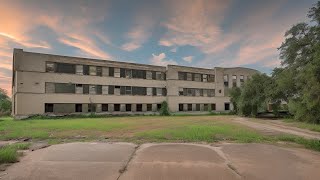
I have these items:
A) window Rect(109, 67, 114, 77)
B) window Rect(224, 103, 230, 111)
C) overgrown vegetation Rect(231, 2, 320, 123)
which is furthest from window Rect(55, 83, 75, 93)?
window Rect(224, 103, 230, 111)

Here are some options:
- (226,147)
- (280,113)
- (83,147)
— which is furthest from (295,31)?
(83,147)

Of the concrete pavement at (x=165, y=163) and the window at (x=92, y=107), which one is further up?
the window at (x=92, y=107)

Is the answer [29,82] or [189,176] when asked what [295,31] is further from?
[29,82]

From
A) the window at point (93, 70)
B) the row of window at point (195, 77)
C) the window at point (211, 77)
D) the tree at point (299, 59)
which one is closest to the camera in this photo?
the tree at point (299, 59)

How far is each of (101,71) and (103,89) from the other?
9.49 feet

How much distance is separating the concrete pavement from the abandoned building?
25907 mm

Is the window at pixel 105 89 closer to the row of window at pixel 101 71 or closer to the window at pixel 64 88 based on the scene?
the row of window at pixel 101 71

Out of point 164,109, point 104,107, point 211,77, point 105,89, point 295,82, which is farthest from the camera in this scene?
point 211,77

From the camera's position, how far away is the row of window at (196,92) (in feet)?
163

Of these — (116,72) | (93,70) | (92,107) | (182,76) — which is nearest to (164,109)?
(182,76)

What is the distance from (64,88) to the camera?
37906 millimetres

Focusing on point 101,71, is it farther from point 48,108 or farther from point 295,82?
point 295,82

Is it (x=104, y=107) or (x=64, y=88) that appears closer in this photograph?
(x=64, y=88)

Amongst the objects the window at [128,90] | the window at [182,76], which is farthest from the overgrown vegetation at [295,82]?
the window at [128,90]
